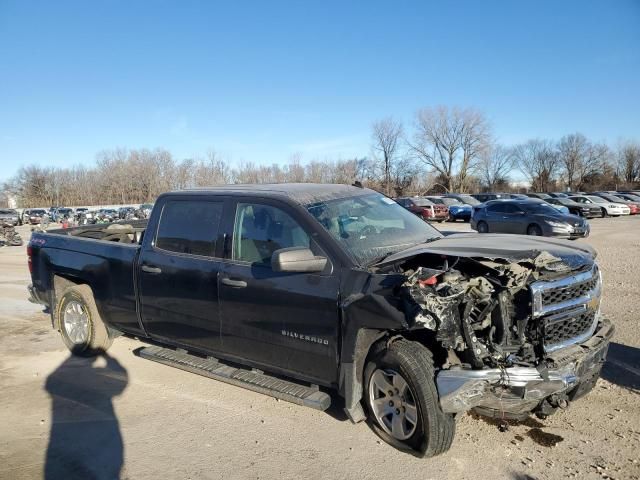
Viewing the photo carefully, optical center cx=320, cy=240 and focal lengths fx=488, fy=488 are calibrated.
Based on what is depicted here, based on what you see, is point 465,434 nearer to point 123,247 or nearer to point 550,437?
point 550,437

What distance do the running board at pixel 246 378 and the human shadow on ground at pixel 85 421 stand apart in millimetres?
554

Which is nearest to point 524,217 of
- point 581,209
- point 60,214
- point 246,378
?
point 581,209

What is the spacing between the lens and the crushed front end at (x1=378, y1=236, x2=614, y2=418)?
10.2 ft

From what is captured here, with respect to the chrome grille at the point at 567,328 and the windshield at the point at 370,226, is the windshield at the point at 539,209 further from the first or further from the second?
the chrome grille at the point at 567,328

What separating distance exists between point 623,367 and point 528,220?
1611 centimetres

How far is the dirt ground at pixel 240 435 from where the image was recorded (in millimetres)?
3240

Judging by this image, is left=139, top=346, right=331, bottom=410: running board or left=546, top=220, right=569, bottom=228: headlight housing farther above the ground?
left=139, top=346, right=331, bottom=410: running board

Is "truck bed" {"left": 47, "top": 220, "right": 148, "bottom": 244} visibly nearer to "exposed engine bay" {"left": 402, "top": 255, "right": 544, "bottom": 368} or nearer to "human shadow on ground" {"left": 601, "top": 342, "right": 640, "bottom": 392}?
"exposed engine bay" {"left": 402, "top": 255, "right": 544, "bottom": 368}

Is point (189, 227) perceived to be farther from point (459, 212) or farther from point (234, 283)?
point (459, 212)


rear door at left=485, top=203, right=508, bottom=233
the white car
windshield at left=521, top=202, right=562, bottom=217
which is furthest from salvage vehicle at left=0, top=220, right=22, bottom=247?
the white car

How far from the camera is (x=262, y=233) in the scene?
4109 millimetres

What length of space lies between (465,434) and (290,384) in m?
1.38

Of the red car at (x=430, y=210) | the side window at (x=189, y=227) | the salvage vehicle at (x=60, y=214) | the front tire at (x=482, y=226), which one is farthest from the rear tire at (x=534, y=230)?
the salvage vehicle at (x=60, y=214)

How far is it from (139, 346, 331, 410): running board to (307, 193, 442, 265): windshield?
1.08 metres
